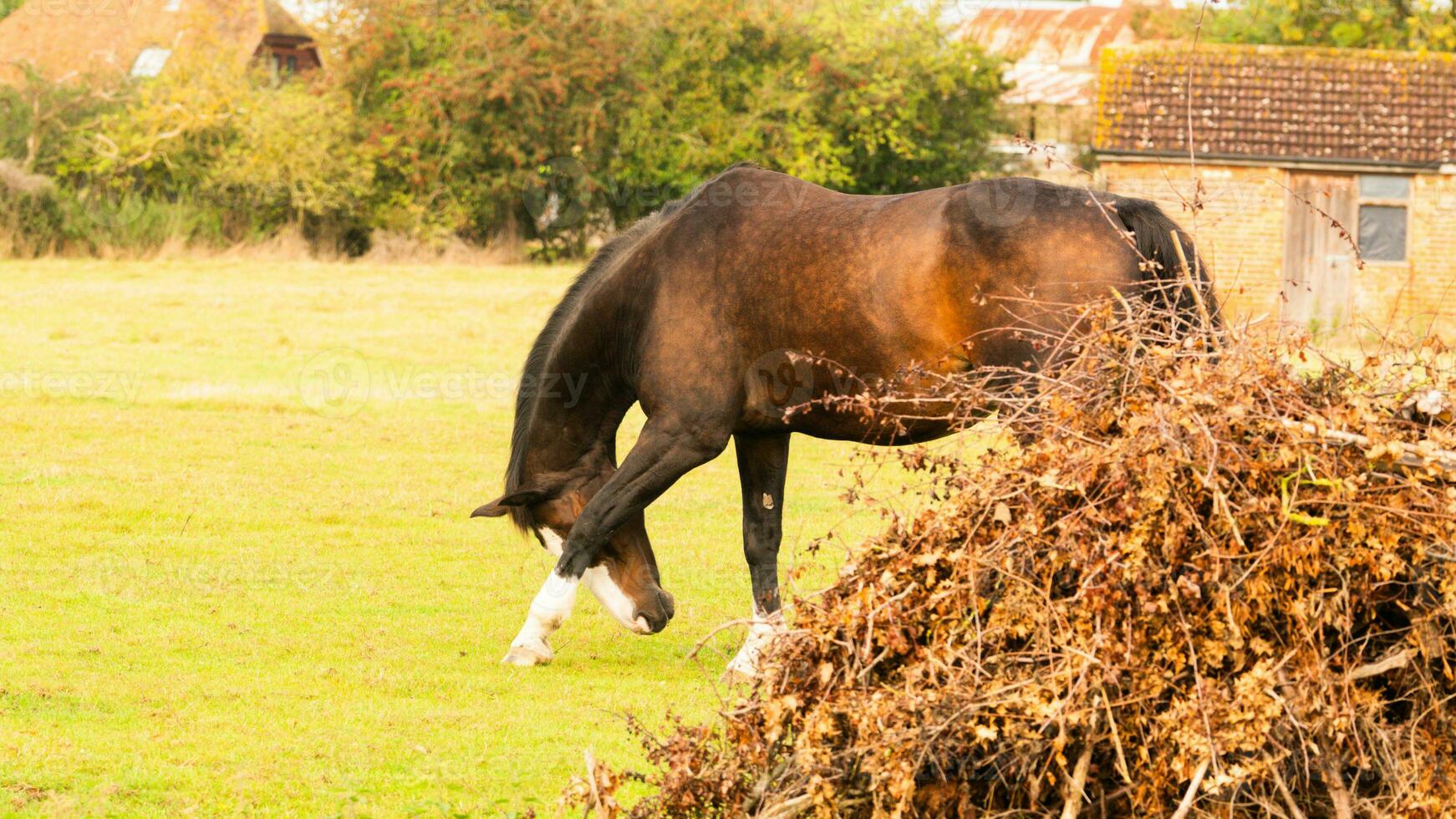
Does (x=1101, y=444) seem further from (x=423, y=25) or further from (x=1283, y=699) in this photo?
(x=423, y=25)

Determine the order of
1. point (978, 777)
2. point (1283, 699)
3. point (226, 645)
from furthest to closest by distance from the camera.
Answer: point (226, 645) → point (978, 777) → point (1283, 699)

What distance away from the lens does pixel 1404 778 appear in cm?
429

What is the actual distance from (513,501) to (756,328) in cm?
144

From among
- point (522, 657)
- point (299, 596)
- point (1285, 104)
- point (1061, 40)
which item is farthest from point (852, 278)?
point (1061, 40)

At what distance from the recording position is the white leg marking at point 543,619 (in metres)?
7.73

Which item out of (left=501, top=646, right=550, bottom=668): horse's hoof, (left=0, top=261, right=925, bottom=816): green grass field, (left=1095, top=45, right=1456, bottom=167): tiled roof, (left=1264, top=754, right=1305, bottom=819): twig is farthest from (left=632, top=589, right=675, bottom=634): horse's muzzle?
(left=1095, top=45, right=1456, bottom=167): tiled roof

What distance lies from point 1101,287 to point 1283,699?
291 centimetres

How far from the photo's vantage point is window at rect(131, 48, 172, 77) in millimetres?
47875

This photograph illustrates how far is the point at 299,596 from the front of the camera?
904 cm

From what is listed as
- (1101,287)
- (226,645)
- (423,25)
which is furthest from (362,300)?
(1101,287)
